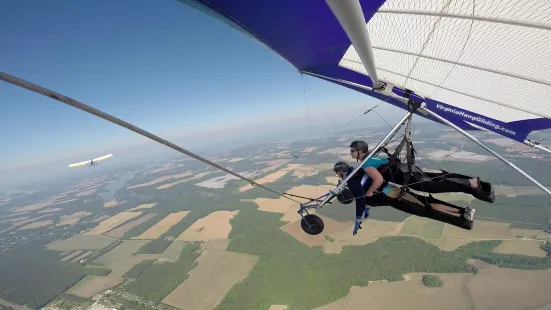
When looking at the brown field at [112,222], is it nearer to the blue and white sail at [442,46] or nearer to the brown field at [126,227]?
the brown field at [126,227]

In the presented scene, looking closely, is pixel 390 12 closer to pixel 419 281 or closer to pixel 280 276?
pixel 419 281

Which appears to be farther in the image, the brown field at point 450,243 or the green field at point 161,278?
the green field at point 161,278

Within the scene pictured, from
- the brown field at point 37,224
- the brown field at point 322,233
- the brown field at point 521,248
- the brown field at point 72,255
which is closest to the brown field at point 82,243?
the brown field at point 72,255

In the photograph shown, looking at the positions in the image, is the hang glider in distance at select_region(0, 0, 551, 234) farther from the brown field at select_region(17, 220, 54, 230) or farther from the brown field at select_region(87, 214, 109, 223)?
the brown field at select_region(17, 220, 54, 230)

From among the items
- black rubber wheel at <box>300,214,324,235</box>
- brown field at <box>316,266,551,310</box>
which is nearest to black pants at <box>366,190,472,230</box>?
black rubber wheel at <box>300,214,324,235</box>

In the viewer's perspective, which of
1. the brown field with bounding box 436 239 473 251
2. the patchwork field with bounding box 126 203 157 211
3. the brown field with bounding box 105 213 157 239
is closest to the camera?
the brown field with bounding box 436 239 473 251

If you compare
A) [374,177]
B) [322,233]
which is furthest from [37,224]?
[374,177]
